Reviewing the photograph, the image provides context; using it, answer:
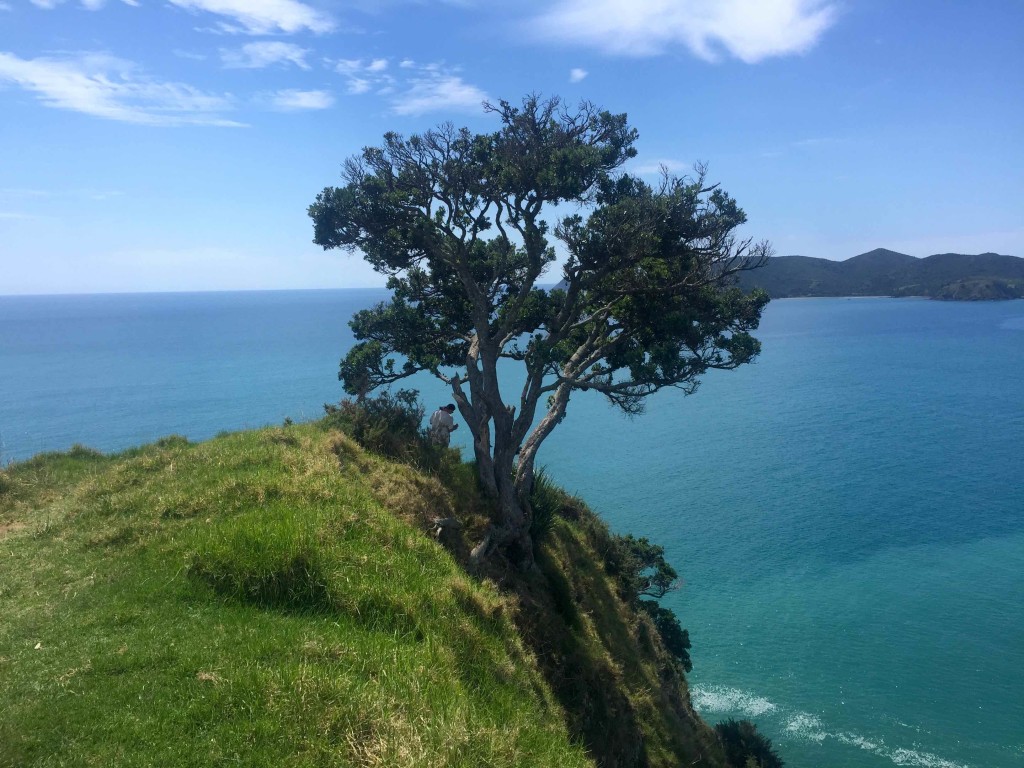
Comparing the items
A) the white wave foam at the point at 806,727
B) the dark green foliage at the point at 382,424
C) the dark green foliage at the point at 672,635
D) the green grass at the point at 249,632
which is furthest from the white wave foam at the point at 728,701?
the green grass at the point at 249,632

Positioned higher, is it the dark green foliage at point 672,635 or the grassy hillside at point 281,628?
the grassy hillside at point 281,628

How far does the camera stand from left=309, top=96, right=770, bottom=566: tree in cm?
1530

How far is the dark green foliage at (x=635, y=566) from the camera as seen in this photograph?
2120 cm

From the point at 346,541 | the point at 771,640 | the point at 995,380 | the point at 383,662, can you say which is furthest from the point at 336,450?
the point at 995,380

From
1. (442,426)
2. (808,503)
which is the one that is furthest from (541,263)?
(808,503)

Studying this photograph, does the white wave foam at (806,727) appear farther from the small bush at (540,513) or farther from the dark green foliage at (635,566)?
the small bush at (540,513)

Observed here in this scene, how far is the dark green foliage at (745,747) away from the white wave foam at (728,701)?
3902mm

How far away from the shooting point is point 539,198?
15633 millimetres

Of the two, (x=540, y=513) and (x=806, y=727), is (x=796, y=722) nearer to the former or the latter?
(x=806, y=727)

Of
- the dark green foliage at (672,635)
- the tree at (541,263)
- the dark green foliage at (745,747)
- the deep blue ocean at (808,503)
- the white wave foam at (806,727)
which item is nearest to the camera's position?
the tree at (541,263)

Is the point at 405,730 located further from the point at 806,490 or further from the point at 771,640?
the point at 806,490

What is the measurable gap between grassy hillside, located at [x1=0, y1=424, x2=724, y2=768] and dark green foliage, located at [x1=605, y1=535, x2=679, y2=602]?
5.31m

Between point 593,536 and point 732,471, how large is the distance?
28730 millimetres

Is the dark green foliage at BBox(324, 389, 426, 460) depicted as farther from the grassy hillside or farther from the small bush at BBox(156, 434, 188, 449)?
the small bush at BBox(156, 434, 188, 449)
